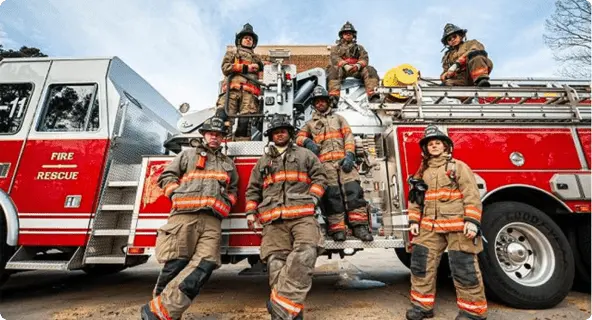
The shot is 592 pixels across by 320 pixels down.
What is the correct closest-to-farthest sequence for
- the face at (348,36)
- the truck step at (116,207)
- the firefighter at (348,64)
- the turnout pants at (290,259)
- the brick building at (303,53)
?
the turnout pants at (290,259) → the truck step at (116,207) → the firefighter at (348,64) → the face at (348,36) → the brick building at (303,53)

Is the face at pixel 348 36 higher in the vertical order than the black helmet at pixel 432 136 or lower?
higher

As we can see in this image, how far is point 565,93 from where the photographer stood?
3.86 meters

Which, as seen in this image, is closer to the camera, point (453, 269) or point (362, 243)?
point (453, 269)

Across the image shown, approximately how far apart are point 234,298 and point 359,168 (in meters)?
2.31

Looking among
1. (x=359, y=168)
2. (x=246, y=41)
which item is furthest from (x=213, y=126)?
(x=246, y=41)

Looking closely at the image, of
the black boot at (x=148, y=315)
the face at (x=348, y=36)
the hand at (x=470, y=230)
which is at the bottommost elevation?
the black boot at (x=148, y=315)

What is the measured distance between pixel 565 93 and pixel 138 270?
7.99m

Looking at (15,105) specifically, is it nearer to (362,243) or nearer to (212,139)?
(212,139)

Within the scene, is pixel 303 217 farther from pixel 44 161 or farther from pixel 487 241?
pixel 44 161

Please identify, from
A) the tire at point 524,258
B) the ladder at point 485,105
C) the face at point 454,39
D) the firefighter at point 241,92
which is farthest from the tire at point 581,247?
the firefighter at point 241,92

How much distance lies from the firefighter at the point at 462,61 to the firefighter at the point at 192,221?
3.65m

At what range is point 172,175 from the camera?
3.14 meters

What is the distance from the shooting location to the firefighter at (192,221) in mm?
2666

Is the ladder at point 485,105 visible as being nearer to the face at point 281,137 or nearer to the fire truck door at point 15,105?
the face at point 281,137
